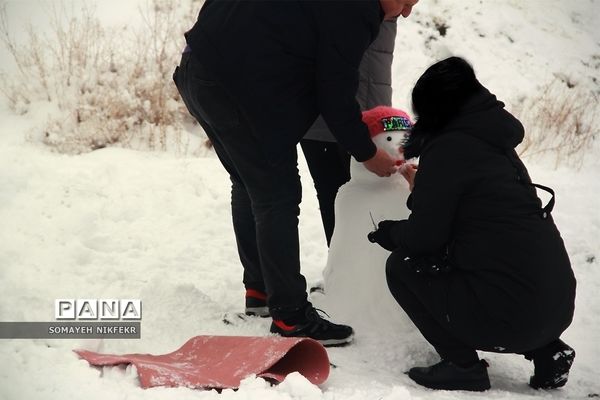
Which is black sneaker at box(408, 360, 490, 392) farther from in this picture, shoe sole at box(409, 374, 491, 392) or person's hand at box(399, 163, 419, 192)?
person's hand at box(399, 163, 419, 192)

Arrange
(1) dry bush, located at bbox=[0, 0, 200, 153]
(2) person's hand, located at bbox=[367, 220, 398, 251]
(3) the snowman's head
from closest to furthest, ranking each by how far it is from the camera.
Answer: (2) person's hand, located at bbox=[367, 220, 398, 251], (3) the snowman's head, (1) dry bush, located at bbox=[0, 0, 200, 153]

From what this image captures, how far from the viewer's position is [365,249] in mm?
2637

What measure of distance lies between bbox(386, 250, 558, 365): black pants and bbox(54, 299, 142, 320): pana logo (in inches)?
42.4

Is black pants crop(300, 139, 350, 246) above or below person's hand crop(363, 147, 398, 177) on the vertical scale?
below

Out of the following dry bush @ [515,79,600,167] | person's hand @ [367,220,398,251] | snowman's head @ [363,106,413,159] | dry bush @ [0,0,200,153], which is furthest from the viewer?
dry bush @ [515,79,600,167]

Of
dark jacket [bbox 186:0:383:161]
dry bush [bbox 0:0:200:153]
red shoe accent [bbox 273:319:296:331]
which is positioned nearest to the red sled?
red shoe accent [bbox 273:319:296:331]

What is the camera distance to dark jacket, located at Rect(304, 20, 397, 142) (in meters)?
2.78

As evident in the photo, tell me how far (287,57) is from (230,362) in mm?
994

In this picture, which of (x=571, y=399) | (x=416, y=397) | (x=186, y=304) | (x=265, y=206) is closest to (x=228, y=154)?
(x=265, y=206)

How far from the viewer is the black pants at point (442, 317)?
2.07 meters

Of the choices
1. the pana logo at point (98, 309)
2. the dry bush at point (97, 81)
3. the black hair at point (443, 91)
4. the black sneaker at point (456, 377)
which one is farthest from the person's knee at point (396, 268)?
the dry bush at point (97, 81)

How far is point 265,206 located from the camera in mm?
2398

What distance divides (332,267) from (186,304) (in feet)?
2.18

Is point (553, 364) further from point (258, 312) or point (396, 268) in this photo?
point (258, 312)
